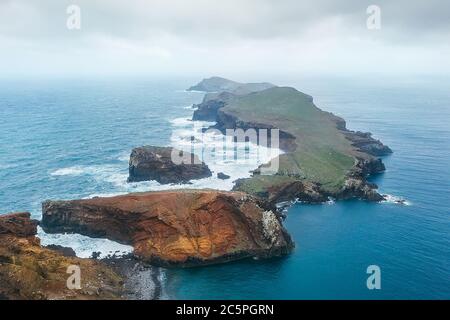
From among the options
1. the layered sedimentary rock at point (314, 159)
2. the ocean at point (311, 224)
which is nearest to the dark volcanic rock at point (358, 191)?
the layered sedimentary rock at point (314, 159)

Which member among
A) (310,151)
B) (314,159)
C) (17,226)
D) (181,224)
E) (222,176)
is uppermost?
(310,151)

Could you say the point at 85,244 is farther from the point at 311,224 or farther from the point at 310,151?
the point at 310,151

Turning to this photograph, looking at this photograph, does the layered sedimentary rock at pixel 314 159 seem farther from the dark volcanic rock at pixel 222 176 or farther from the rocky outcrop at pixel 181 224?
the rocky outcrop at pixel 181 224

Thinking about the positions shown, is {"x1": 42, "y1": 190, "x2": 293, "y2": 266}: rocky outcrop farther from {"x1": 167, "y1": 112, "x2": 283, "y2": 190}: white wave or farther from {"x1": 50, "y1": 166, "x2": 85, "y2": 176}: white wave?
{"x1": 50, "y1": 166, "x2": 85, "y2": 176}: white wave

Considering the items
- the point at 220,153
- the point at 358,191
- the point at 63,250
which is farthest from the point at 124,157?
the point at 358,191

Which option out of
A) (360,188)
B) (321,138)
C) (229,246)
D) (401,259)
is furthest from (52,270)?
(321,138)

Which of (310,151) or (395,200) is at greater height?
(310,151)

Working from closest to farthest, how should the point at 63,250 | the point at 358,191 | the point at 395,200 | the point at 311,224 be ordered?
the point at 63,250, the point at 311,224, the point at 395,200, the point at 358,191
